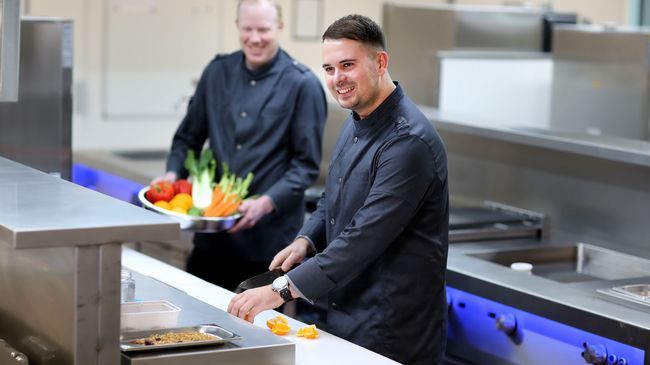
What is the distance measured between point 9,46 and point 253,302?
790 millimetres

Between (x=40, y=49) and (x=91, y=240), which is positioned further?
(x=40, y=49)

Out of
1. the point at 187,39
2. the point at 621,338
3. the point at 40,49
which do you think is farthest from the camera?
the point at 187,39

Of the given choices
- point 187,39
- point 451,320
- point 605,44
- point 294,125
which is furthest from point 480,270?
point 187,39

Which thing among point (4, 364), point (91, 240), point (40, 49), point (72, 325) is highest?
point (40, 49)

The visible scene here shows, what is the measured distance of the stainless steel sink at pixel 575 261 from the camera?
11.6 feet

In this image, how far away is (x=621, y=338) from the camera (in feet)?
9.18

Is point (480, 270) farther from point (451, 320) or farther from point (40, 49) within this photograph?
point (40, 49)

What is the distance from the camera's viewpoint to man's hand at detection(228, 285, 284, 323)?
2514 millimetres

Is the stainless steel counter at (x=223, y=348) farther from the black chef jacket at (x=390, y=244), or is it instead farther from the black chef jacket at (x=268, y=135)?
the black chef jacket at (x=268, y=135)

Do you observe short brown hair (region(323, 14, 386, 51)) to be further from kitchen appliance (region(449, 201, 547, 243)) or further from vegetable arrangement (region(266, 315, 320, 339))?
kitchen appliance (region(449, 201, 547, 243))

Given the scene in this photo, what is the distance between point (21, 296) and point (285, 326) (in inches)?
25.0

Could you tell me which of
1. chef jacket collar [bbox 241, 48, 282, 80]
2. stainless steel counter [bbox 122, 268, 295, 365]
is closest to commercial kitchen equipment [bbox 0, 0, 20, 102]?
stainless steel counter [bbox 122, 268, 295, 365]

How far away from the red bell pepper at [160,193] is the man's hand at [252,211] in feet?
0.73

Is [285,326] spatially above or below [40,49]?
below
